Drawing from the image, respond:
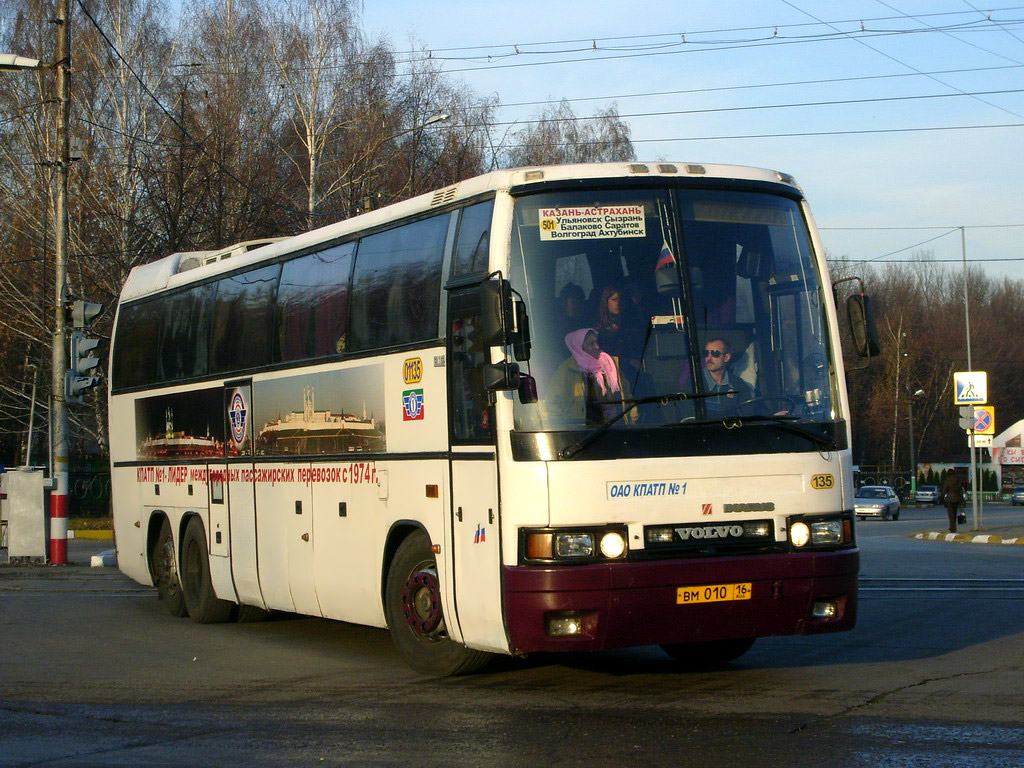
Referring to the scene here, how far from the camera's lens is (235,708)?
877cm

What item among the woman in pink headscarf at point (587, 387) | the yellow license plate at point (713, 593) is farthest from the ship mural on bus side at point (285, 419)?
the yellow license plate at point (713, 593)

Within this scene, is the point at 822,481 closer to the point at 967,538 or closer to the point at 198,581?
the point at 198,581

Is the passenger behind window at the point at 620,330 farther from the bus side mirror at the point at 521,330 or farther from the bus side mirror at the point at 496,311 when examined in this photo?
the bus side mirror at the point at 496,311

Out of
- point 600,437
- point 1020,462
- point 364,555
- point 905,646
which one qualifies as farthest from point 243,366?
point 1020,462

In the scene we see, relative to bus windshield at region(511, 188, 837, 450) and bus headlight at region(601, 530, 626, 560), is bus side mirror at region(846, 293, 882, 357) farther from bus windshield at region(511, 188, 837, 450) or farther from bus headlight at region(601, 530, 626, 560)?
bus headlight at region(601, 530, 626, 560)

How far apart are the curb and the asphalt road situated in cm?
1564

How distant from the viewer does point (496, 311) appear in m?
8.12

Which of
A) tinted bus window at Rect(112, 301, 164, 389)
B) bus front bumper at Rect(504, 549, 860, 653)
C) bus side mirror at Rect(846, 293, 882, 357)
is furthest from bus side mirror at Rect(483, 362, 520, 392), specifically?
tinted bus window at Rect(112, 301, 164, 389)

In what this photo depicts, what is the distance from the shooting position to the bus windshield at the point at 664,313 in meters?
8.36

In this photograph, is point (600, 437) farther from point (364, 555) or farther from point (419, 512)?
point (364, 555)

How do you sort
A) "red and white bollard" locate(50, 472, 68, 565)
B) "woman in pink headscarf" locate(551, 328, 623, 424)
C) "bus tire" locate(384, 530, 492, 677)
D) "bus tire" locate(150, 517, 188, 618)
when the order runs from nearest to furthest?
"woman in pink headscarf" locate(551, 328, 623, 424) < "bus tire" locate(384, 530, 492, 677) < "bus tire" locate(150, 517, 188, 618) < "red and white bollard" locate(50, 472, 68, 565)

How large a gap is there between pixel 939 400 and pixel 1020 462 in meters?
6.95

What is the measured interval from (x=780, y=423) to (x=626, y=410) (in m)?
1.02

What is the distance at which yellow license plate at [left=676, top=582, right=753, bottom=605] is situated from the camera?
8.34m
